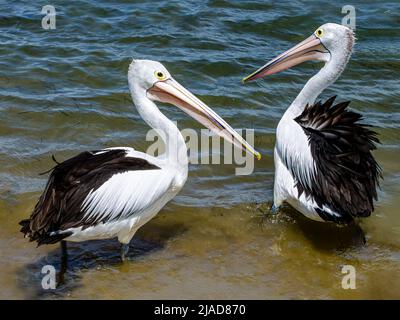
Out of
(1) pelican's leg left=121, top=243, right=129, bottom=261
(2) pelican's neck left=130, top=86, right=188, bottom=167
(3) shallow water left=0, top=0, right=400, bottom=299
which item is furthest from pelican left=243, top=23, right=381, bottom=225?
(1) pelican's leg left=121, top=243, right=129, bottom=261

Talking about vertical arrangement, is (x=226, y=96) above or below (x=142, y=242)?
above

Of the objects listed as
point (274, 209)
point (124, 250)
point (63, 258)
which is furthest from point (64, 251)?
point (274, 209)

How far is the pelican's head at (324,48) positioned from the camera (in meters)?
5.11

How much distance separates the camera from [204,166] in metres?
5.62

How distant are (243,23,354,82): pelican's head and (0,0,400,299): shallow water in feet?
3.12

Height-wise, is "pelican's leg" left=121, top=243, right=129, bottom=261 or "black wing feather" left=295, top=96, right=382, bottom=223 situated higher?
"black wing feather" left=295, top=96, right=382, bottom=223

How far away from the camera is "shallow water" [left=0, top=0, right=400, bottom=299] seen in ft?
13.2

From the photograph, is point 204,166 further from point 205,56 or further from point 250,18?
point 250,18

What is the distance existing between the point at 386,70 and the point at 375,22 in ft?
5.25

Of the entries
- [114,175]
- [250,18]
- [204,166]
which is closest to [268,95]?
[204,166]

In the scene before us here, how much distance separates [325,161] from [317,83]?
39.5 inches

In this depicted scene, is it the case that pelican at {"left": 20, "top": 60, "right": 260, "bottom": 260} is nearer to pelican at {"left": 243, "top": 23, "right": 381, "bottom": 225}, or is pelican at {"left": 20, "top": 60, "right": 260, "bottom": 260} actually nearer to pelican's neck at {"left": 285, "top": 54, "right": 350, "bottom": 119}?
pelican at {"left": 243, "top": 23, "right": 381, "bottom": 225}

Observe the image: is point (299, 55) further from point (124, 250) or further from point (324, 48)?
point (124, 250)

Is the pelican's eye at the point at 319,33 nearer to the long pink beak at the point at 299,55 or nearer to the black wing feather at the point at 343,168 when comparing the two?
the long pink beak at the point at 299,55
